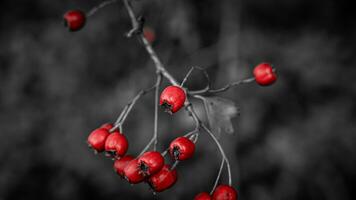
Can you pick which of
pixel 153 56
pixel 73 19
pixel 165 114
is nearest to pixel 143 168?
pixel 153 56

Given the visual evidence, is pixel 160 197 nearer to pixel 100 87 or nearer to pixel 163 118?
pixel 163 118

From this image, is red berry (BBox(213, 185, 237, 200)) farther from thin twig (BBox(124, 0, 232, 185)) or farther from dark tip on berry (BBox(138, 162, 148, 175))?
dark tip on berry (BBox(138, 162, 148, 175))

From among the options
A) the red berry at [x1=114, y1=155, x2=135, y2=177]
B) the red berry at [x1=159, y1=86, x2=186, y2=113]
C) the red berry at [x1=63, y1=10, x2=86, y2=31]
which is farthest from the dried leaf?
the red berry at [x1=63, y1=10, x2=86, y2=31]

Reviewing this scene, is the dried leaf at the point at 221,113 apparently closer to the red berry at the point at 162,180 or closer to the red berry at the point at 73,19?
the red berry at the point at 162,180

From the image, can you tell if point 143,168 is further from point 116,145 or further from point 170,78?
point 170,78

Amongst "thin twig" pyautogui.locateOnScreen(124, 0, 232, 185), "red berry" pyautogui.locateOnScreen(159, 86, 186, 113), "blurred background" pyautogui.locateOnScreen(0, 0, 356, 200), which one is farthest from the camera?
"blurred background" pyautogui.locateOnScreen(0, 0, 356, 200)

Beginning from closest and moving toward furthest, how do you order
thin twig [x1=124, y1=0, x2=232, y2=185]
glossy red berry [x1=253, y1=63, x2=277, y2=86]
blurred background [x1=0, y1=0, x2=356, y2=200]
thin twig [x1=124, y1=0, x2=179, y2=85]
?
thin twig [x1=124, y1=0, x2=232, y2=185], thin twig [x1=124, y1=0, x2=179, y2=85], glossy red berry [x1=253, y1=63, x2=277, y2=86], blurred background [x1=0, y1=0, x2=356, y2=200]

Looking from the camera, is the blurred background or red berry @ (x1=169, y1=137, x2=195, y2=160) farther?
the blurred background
